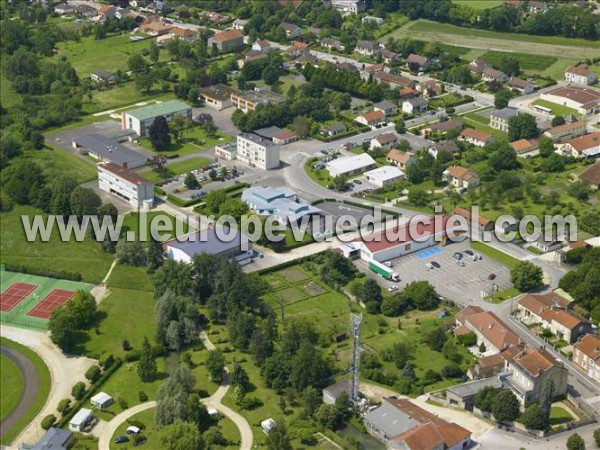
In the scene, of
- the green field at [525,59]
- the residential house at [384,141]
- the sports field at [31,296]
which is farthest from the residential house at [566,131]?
the sports field at [31,296]

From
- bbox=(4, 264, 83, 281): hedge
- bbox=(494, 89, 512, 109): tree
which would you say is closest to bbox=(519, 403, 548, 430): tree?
bbox=(4, 264, 83, 281): hedge

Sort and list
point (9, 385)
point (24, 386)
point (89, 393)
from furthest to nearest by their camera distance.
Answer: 1. point (9, 385)
2. point (24, 386)
3. point (89, 393)

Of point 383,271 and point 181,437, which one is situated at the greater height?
point 181,437

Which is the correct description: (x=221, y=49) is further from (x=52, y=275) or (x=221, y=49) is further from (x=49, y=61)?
(x=52, y=275)

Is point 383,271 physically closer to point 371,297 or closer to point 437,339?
point 371,297

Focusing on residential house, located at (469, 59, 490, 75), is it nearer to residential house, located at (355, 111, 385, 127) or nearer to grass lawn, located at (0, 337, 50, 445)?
residential house, located at (355, 111, 385, 127)

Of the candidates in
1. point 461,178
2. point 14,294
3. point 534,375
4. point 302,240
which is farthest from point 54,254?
point 534,375

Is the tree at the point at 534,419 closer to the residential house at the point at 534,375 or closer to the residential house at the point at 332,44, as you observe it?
the residential house at the point at 534,375

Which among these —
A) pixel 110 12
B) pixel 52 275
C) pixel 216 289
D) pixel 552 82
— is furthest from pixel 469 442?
pixel 110 12
